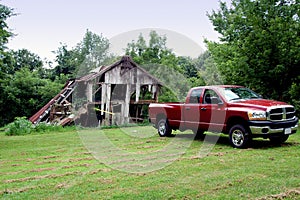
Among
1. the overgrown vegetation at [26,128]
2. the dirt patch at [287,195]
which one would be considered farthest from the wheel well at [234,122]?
the overgrown vegetation at [26,128]

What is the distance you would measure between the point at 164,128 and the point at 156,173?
630 centimetres

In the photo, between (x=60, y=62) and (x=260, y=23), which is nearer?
(x=260, y=23)

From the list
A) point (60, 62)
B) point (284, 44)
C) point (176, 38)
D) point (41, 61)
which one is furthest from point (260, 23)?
point (41, 61)

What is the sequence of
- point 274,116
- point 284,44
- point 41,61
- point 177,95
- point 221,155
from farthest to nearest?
point 41,61 < point 177,95 < point 284,44 < point 274,116 < point 221,155

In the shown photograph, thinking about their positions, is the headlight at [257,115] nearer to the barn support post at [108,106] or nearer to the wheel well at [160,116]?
the wheel well at [160,116]

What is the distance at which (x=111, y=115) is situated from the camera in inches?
917

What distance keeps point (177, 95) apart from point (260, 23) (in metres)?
14.2

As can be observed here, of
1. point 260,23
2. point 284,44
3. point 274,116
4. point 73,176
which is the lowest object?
point 73,176

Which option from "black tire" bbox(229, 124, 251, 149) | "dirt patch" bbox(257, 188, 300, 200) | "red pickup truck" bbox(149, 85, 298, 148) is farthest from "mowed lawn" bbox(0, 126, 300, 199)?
"red pickup truck" bbox(149, 85, 298, 148)

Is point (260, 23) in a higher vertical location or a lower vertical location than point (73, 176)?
higher

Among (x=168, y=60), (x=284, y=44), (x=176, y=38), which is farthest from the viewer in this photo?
(x=168, y=60)

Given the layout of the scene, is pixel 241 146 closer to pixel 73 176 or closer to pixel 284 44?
pixel 73 176

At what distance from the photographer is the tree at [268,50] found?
551 inches

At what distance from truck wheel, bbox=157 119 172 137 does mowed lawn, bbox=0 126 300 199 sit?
2.63m
